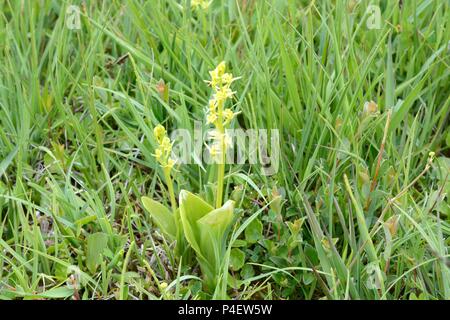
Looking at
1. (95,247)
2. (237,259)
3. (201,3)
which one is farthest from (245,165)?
(201,3)

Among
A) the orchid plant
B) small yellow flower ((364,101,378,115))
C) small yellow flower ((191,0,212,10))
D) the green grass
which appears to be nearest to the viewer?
the orchid plant

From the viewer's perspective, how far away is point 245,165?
6.87ft

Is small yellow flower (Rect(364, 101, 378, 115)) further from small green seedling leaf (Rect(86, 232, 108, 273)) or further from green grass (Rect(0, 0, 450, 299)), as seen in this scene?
small green seedling leaf (Rect(86, 232, 108, 273))

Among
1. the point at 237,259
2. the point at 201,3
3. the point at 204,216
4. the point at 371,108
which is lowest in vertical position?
the point at 237,259

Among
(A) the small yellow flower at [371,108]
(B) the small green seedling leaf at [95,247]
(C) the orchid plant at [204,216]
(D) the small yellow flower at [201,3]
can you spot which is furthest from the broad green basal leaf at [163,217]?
(D) the small yellow flower at [201,3]

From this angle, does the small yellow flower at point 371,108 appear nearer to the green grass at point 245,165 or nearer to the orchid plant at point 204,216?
the green grass at point 245,165

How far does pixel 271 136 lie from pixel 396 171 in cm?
34

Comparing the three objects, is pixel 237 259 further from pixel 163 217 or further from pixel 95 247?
pixel 95 247

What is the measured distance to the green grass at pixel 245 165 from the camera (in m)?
1.81

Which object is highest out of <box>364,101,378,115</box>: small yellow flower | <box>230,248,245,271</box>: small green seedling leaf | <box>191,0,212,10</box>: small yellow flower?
<box>191,0,212,10</box>: small yellow flower

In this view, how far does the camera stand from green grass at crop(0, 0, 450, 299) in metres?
1.81

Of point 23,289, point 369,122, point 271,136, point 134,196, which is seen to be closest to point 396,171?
point 369,122

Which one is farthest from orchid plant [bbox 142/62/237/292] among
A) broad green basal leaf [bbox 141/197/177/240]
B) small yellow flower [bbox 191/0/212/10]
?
small yellow flower [bbox 191/0/212/10]
